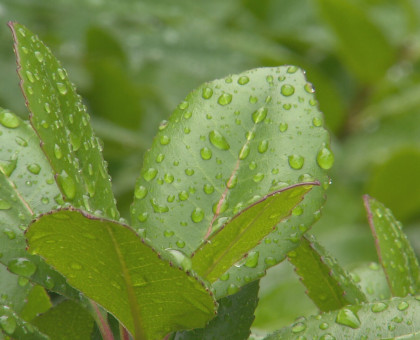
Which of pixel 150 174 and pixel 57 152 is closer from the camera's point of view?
pixel 57 152

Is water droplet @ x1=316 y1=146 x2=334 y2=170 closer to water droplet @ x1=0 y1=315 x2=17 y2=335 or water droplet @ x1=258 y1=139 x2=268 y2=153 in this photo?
water droplet @ x1=258 y1=139 x2=268 y2=153

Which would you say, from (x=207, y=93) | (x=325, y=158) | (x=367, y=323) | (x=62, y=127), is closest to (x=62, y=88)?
(x=62, y=127)

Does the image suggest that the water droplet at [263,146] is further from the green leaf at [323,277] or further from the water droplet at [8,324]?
the water droplet at [8,324]

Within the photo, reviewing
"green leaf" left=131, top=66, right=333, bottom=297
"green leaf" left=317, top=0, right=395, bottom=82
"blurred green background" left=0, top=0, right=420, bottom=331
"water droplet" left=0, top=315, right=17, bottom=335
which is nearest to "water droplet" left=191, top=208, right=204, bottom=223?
"green leaf" left=131, top=66, right=333, bottom=297

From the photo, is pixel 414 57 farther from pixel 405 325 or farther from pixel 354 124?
pixel 405 325

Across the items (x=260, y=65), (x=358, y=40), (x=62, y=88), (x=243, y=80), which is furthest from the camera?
(x=260, y=65)

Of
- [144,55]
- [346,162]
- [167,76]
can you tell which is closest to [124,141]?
[144,55]

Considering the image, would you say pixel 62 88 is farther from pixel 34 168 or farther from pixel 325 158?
pixel 325 158
